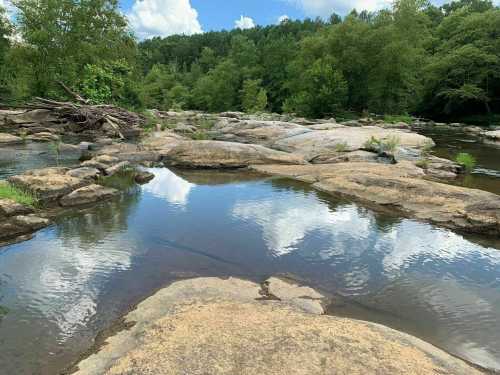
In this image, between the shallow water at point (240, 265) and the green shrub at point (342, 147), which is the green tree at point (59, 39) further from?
the shallow water at point (240, 265)

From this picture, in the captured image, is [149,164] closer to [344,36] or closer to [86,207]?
[86,207]

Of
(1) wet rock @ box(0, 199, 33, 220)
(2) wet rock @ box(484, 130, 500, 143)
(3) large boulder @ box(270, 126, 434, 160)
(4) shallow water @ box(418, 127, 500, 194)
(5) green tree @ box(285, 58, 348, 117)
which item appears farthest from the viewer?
(5) green tree @ box(285, 58, 348, 117)

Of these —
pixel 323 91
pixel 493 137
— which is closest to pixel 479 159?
pixel 493 137

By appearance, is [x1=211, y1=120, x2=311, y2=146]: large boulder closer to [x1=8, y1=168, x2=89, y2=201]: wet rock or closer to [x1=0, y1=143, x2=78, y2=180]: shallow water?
[x1=0, y1=143, x2=78, y2=180]: shallow water

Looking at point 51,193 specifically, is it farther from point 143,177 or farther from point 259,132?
point 259,132

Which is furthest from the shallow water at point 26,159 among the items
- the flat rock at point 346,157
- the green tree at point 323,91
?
the green tree at point 323,91

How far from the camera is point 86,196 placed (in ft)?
30.4

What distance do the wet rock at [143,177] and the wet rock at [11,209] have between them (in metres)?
3.84

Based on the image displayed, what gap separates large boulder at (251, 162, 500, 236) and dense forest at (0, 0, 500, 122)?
21273 millimetres

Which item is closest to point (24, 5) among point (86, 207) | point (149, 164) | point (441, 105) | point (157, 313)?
point (149, 164)

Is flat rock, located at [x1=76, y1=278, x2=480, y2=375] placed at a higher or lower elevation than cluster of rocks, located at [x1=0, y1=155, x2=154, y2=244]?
lower

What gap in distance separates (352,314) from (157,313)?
234 centimetres

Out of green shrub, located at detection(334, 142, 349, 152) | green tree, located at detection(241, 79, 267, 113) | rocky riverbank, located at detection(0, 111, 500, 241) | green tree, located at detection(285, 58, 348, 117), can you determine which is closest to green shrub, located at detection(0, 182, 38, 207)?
rocky riverbank, located at detection(0, 111, 500, 241)

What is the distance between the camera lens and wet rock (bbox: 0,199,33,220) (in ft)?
24.5
